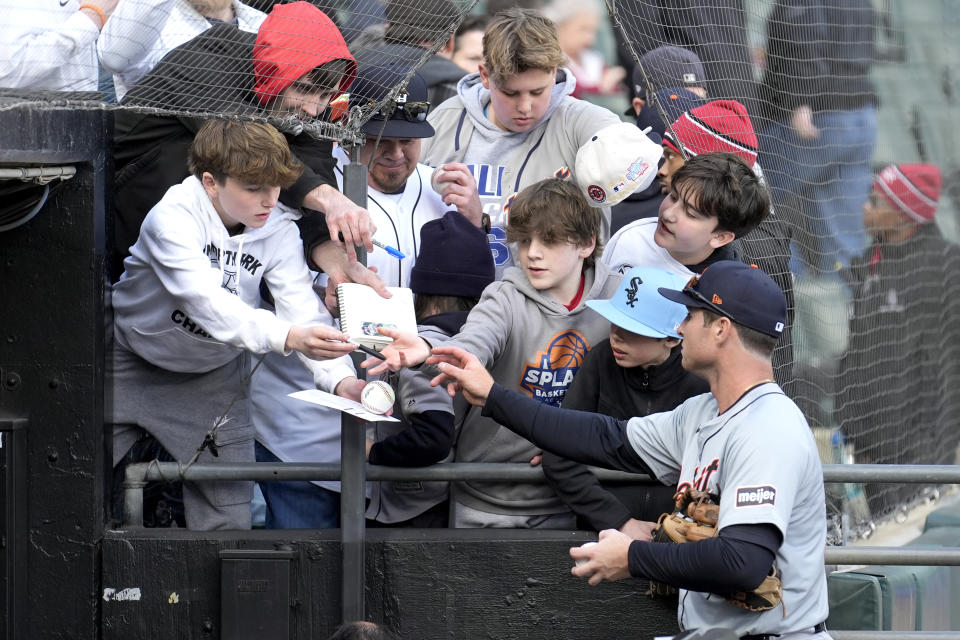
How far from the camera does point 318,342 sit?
4.05 meters

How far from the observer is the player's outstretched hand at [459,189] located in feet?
16.0

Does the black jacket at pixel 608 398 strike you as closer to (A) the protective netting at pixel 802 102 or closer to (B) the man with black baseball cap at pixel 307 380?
(B) the man with black baseball cap at pixel 307 380

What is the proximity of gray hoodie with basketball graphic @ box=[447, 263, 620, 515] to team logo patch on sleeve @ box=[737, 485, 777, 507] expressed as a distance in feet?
4.20

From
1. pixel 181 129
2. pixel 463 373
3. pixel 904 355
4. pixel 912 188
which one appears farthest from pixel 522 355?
pixel 912 188

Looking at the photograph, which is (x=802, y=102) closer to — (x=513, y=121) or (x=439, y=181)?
(x=513, y=121)

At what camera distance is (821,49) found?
22.8ft

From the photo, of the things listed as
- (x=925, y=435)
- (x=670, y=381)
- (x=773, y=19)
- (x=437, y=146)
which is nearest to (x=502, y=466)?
(x=670, y=381)

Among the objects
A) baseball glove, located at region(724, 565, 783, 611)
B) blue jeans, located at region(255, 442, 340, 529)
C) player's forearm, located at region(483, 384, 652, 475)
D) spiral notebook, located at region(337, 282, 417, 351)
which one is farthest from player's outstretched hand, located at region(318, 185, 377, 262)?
baseball glove, located at region(724, 565, 783, 611)

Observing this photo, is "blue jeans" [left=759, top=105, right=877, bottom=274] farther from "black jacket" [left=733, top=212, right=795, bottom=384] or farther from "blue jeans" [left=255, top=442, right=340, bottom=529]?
"blue jeans" [left=255, top=442, right=340, bottom=529]

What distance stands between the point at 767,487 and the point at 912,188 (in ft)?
17.1

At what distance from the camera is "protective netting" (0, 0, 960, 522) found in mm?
4375

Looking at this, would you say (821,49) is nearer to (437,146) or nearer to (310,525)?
(437,146)

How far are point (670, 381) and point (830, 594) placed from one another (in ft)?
4.68

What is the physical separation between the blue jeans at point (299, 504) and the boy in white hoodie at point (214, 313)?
11 cm
